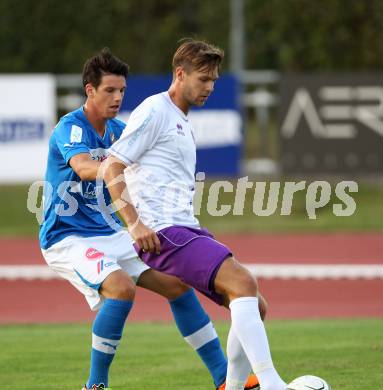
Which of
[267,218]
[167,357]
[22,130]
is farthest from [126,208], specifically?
[267,218]

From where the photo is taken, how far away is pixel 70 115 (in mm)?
7844

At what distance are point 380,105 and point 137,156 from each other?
1504 cm

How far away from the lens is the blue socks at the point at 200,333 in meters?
7.62

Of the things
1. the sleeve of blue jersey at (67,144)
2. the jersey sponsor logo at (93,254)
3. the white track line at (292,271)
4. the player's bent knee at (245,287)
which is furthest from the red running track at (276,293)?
the player's bent knee at (245,287)

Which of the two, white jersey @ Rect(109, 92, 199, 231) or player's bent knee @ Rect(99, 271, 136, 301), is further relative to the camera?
player's bent knee @ Rect(99, 271, 136, 301)

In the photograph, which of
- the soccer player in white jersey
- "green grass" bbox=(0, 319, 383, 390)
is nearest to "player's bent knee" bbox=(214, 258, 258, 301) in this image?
the soccer player in white jersey

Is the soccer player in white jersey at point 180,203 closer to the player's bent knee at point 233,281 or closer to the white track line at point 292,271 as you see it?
the player's bent knee at point 233,281

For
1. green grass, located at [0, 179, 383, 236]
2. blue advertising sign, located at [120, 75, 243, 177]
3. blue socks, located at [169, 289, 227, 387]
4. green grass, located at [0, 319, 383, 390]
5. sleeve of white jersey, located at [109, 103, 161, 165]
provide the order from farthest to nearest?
blue advertising sign, located at [120, 75, 243, 177]
green grass, located at [0, 179, 383, 236]
green grass, located at [0, 319, 383, 390]
blue socks, located at [169, 289, 227, 387]
sleeve of white jersey, located at [109, 103, 161, 165]

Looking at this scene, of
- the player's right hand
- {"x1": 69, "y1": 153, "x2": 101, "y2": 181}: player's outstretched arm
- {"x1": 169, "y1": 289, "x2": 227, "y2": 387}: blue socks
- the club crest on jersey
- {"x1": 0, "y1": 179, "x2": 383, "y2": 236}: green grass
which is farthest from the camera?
{"x1": 0, "y1": 179, "x2": 383, "y2": 236}: green grass

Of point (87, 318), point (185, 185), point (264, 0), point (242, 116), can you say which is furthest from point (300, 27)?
point (185, 185)

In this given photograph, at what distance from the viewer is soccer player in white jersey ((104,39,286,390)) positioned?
685cm

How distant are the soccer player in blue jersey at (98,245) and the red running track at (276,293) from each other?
16.8 ft

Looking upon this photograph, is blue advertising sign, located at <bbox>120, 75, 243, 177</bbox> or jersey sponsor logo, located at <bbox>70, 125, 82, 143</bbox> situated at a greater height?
jersey sponsor logo, located at <bbox>70, 125, 82, 143</bbox>

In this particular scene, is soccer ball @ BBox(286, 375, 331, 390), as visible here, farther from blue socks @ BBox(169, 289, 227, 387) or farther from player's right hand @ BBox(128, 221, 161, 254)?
player's right hand @ BBox(128, 221, 161, 254)
